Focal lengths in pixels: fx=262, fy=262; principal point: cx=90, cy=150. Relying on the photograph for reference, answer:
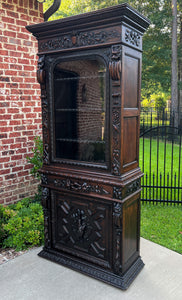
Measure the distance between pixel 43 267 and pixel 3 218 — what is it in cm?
100

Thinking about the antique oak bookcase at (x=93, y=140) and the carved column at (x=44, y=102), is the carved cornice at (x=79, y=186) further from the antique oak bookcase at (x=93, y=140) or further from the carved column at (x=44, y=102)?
the carved column at (x=44, y=102)

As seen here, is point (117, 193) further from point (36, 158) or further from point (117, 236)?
point (36, 158)

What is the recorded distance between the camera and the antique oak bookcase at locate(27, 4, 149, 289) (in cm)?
254

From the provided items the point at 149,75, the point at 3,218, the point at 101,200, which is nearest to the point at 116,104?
the point at 101,200

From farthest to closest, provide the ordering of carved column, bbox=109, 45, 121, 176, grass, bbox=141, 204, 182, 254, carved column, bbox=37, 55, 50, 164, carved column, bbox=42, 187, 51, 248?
grass, bbox=141, 204, 182, 254
carved column, bbox=42, 187, 51, 248
carved column, bbox=37, 55, 50, 164
carved column, bbox=109, 45, 121, 176

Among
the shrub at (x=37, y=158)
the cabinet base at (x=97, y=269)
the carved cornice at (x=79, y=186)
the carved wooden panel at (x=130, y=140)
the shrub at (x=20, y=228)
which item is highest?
the carved wooden panel at (x=130, y=140)

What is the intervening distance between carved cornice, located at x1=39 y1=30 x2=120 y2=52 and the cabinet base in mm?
2412

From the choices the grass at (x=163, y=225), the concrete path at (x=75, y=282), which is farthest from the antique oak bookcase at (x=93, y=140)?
the grass at (x=163, y=225)

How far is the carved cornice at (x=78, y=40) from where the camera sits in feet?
8.13

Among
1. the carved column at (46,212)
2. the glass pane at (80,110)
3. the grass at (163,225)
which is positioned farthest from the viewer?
the grass at (163,225)

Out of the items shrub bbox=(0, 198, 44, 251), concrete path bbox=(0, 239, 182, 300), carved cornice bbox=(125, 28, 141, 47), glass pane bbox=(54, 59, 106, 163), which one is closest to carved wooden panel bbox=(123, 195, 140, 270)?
concrete path bbox=(0, 239, 182, 300)

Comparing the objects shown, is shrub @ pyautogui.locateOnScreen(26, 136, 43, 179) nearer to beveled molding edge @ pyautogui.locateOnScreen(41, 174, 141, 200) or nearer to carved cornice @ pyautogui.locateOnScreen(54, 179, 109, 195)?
beveled molding edge @ pyautogui.locateOnScreen(41, 174, 141, 200)

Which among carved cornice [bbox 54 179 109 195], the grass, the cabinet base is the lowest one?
the grass

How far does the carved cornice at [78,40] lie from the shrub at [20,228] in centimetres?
224
